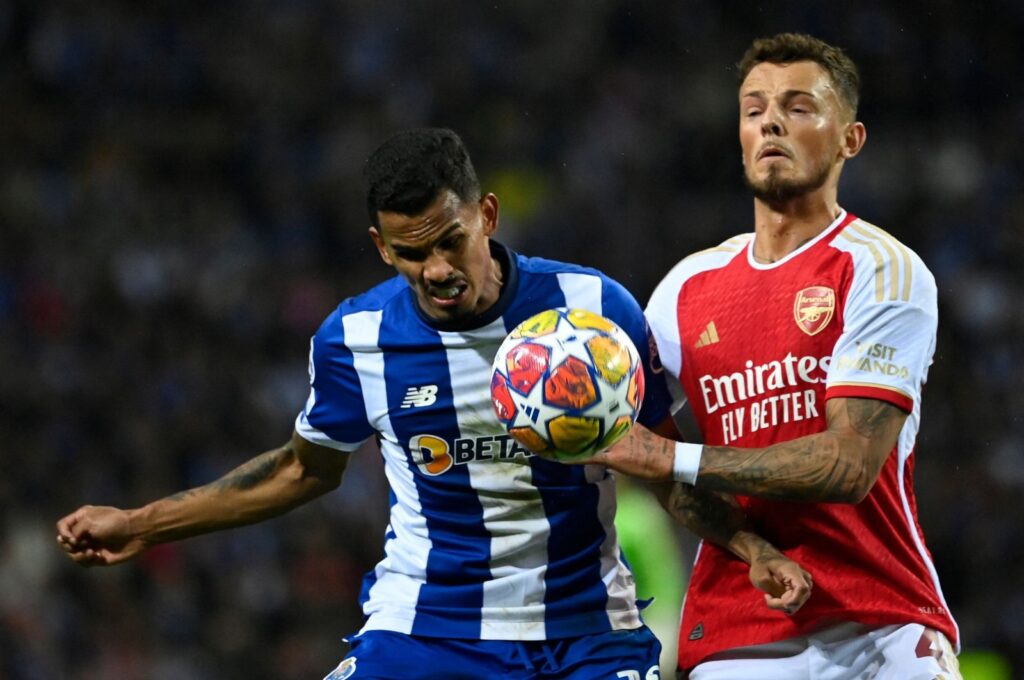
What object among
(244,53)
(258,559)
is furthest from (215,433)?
(244,53)

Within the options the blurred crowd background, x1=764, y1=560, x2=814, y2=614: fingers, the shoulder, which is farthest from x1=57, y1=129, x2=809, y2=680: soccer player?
the blurred crowd background

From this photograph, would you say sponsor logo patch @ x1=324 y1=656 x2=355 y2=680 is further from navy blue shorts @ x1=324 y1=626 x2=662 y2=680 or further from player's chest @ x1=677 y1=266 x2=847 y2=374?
player's chest @ x1=677 y1=266 x2=847 y2=374

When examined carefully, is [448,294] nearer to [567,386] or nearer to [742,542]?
[567,386]

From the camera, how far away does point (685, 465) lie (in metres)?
3.92

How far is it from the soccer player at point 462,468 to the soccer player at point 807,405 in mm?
178

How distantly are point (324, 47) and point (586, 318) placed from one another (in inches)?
457

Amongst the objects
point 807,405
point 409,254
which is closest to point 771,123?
point 807,405

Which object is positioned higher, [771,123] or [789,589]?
[771,123]

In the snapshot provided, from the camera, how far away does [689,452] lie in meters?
3.94

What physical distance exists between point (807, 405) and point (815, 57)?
3.35 ft

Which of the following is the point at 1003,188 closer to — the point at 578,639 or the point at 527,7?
the point at 527,7

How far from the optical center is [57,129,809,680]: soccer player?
4.19 metres

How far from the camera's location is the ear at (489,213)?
4355 millimetres

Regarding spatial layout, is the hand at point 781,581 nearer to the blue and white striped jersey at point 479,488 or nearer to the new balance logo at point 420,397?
the blue and white striped jersey at point 479,488
